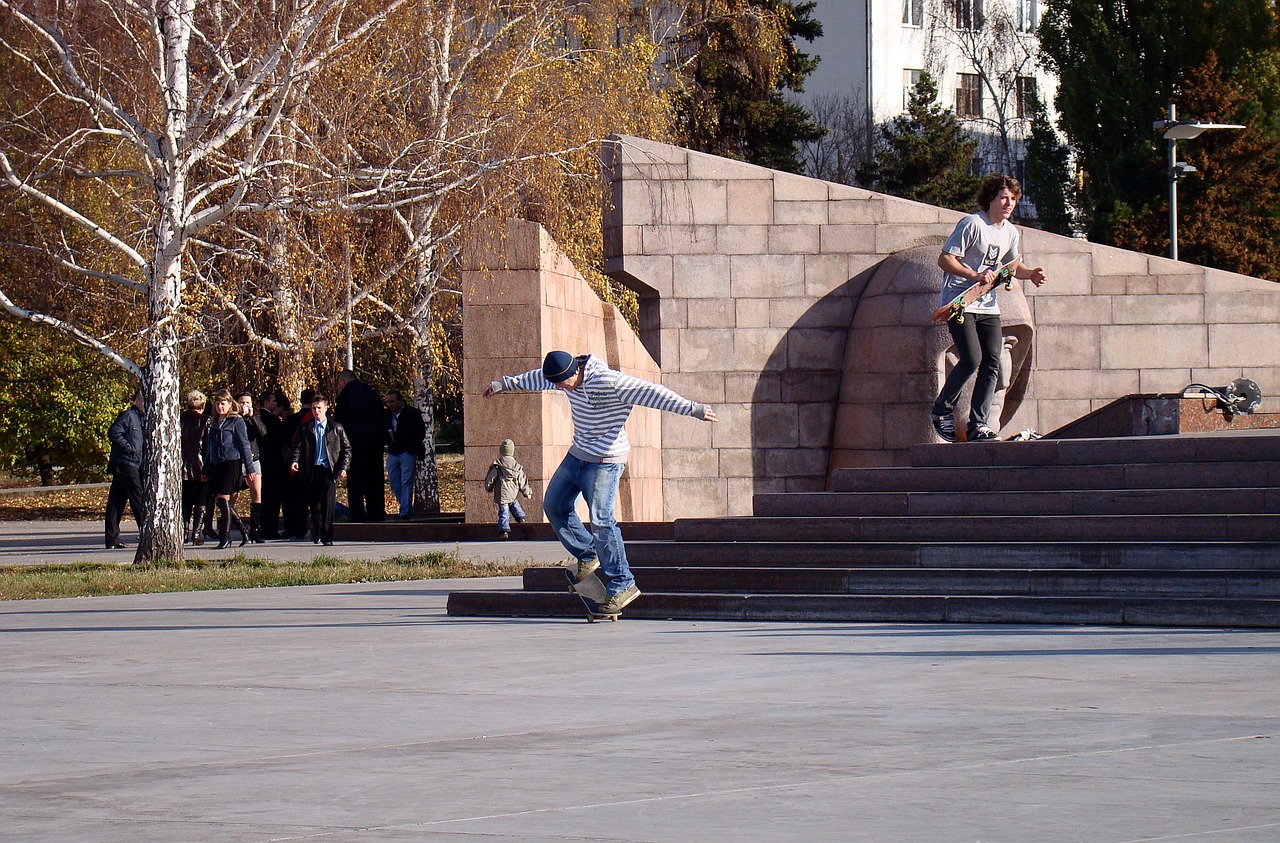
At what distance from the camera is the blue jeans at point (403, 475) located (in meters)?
20.4

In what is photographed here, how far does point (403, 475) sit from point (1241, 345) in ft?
32.5

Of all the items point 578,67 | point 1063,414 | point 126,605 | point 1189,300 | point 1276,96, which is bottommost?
point 126,605

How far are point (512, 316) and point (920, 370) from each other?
4479 mm

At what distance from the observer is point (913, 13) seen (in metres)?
56.7

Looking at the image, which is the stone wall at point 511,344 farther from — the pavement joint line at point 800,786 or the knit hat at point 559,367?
the pavement joint line at point 800,786

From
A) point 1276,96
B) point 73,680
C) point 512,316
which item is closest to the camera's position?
point 73,680

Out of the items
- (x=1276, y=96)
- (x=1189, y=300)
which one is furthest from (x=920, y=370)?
(x=1276, y=96)

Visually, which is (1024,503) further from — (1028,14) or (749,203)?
(1028,14)

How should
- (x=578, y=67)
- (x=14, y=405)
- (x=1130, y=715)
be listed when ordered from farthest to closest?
(x=14, y=405) < (x=578, y=67) < (x=1130, y=715)

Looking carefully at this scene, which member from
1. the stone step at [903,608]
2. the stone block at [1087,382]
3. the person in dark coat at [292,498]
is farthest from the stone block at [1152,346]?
the stone step at [903,608]

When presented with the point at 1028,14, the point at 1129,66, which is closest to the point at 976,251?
the point at 1129,66

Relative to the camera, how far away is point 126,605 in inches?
466

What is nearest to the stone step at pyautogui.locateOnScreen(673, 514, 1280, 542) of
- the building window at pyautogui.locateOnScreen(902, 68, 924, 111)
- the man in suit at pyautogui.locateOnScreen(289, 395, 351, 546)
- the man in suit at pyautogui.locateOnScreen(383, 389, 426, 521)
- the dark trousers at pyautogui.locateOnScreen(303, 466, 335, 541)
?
the man in suit at pyautogui.locateOnScreen(289, 395, 351, 546)

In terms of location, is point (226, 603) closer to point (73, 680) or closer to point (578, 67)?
point (73, 680)
